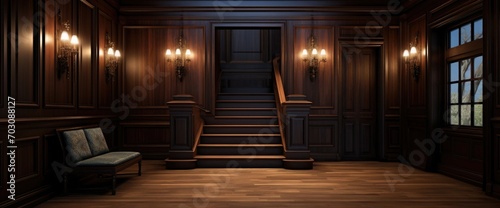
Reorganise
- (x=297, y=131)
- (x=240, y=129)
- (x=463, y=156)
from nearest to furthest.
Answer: (x=463, y=156) < (x=297, y=131) < (x=240, y=129)

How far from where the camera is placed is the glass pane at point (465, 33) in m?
5.80

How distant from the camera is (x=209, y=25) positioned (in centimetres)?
795

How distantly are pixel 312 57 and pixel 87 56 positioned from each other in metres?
4.16

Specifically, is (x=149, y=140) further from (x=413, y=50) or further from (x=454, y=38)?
(x=454, y=38)

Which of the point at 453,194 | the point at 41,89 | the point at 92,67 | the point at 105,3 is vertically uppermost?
the point at 105,3

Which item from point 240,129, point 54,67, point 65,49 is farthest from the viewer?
point 240,129

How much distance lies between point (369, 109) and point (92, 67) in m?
5.39

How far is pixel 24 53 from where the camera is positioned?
429cm

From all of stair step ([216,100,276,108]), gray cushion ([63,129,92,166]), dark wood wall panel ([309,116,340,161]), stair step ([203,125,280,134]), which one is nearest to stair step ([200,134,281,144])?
stair step ([203,125,280,134])

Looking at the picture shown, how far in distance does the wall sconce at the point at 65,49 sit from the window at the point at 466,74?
567 centimetres

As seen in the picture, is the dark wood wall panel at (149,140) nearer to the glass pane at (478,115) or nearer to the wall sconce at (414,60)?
the wall sconce at (414,60)

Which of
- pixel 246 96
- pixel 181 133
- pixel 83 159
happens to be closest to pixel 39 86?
pixel 83 159

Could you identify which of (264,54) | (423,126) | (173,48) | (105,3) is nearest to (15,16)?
(105,3)

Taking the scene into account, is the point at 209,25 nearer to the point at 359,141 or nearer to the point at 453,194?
the point at 359,141
